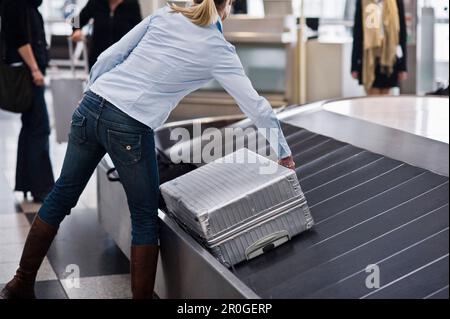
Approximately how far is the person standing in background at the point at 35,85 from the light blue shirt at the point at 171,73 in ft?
6.52

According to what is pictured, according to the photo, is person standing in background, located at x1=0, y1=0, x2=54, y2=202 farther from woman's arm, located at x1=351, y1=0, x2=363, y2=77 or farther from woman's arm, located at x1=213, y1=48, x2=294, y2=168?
woman's arm, located at x1=351, y1=0, x2=363, y2=77

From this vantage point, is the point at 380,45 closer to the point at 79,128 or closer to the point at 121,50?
the point at 121,50

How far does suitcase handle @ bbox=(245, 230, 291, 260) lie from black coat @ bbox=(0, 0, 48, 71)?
2547mm

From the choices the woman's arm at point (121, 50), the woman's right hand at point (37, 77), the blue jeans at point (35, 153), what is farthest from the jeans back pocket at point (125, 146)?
the blue jeans at point (35, 153)

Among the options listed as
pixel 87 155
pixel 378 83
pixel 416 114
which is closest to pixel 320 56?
pixel 378 83

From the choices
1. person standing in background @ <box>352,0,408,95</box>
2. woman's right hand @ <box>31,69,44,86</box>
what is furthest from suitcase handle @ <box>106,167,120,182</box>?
person standing in background @ <box>352,0,408,95</box>

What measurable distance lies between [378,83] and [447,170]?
3.98 m

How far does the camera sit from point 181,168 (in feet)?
12.9

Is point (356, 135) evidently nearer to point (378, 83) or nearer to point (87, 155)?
point (87, 155)

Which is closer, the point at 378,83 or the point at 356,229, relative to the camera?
the point at 356,229

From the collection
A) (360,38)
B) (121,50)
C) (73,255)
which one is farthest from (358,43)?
(121,50)

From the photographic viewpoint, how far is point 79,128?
2.99 meters

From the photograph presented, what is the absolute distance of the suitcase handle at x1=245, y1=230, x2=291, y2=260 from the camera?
279 centimetres

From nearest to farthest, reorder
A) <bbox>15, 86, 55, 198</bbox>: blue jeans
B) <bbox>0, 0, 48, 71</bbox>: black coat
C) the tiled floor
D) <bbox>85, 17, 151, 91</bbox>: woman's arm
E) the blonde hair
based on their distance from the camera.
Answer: the blonde hair < <bbox>85, 17, 151, 91</bbox>: woman's arm < the tiled floor < <bbox>0, 0, 48, 71</bbox>: black coat < <bbox>15, 86, 55, 198</bbox>: blue jeans
